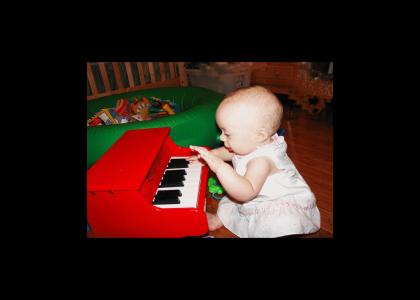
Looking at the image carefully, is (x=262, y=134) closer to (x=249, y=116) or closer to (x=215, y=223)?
(x=249, y=116)

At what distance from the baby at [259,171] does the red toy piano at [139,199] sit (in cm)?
22

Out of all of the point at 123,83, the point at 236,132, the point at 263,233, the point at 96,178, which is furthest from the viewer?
the point at 123,83

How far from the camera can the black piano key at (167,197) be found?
4.04 feet

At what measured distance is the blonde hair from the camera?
1265 mm

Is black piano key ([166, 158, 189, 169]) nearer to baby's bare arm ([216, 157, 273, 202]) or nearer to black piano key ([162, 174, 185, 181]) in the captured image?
black piano key ([162, 174, 185, 181])

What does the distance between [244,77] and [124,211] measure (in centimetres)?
422

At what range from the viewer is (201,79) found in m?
4.73

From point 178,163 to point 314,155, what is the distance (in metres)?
1.95

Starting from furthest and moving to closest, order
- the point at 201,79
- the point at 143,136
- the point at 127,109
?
1. the point at 201,79
2. the point at 127,109
3. the point at 143,136

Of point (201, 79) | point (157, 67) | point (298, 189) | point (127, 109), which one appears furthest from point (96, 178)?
point (201, 79)

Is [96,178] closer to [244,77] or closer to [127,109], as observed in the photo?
[127,109]

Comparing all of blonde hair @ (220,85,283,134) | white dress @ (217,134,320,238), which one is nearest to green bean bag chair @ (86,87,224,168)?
white dress @ (217,134,320,238)

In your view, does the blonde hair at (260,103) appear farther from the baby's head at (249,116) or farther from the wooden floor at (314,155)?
the wooden floor at (314,155)

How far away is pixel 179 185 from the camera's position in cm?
136
